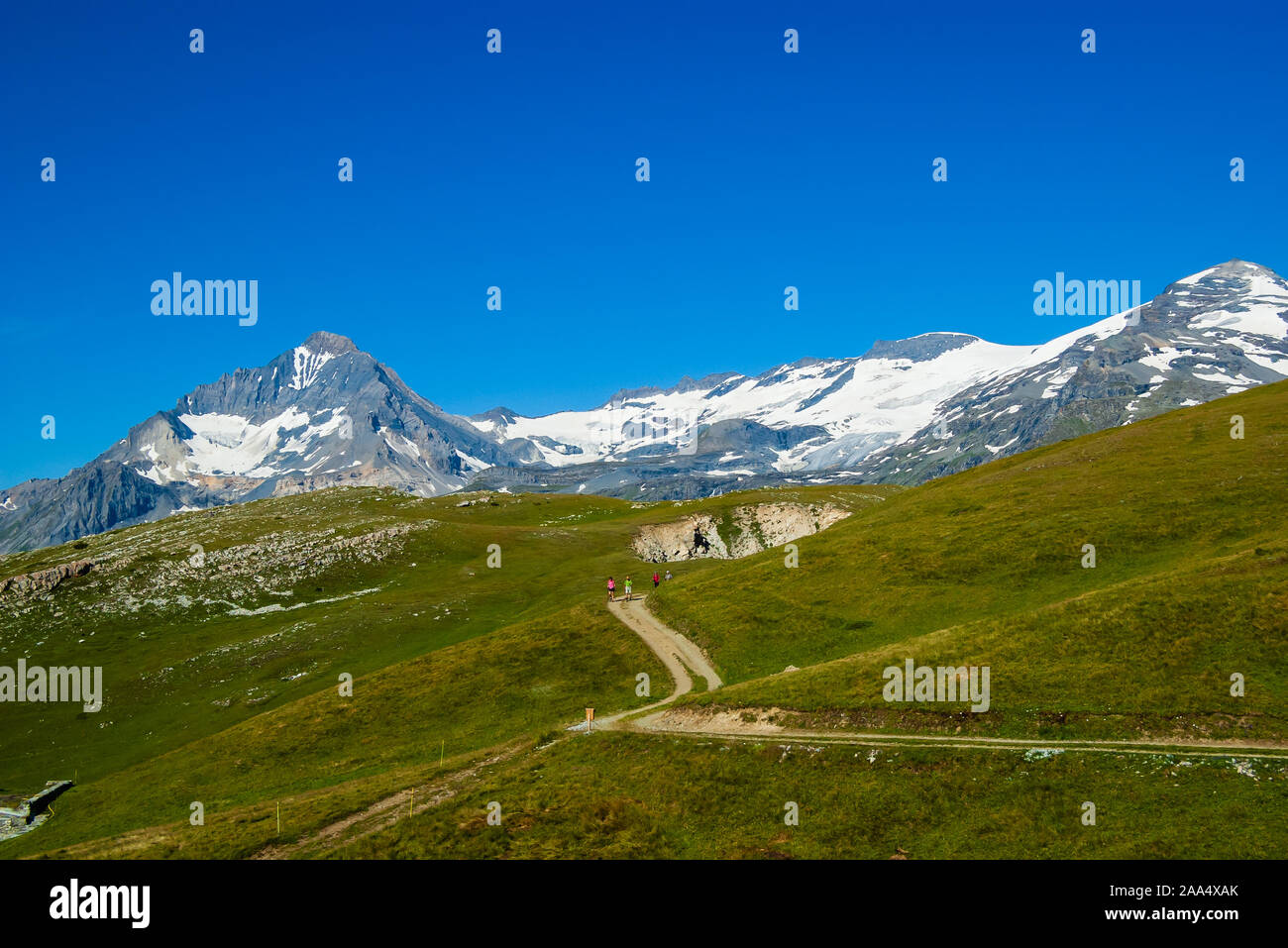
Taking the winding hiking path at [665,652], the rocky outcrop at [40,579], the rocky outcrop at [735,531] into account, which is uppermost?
the rocky outcrop at [735,531]

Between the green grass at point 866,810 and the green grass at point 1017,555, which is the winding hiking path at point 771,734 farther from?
the green grass at point 1017,555

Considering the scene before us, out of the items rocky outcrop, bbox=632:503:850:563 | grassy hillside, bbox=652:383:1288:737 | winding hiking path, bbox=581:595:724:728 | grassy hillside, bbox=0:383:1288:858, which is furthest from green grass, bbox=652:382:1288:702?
rocky outcrop, bbox=632:503:850:563

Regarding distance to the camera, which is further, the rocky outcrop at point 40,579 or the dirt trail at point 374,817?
the rocky outcrop at point 40,579

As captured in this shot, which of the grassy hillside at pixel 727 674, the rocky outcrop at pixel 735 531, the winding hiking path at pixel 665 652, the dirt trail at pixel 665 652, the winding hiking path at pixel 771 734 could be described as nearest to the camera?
the grassy hillside at pixel 727 674

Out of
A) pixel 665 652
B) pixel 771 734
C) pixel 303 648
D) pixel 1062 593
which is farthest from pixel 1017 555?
pixel 303 648

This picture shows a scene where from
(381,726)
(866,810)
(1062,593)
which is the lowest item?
(381,726)

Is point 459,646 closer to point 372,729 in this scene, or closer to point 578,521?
point 372,729

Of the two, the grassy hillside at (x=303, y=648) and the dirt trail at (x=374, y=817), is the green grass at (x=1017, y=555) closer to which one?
the grassy hillside at (x=303, y=648)

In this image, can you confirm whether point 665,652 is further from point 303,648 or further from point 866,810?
point 303,648

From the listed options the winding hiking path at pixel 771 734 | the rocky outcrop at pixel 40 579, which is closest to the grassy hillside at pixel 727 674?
the winding hiking path at pixel 771 734

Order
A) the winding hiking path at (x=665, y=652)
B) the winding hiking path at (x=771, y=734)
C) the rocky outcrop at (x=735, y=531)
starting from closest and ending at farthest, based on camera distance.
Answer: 1. the winding hiking path at (x=771, y=734)
2. the winding hiking path at (x=665, y=652)
3. the rocky outcrop at (x=735, y=531)

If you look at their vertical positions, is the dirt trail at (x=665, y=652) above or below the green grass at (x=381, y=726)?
above
